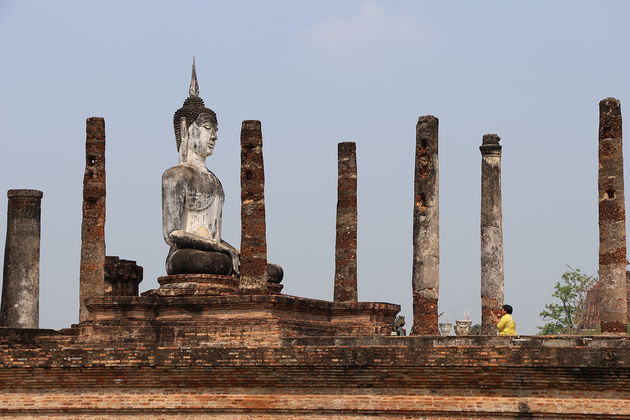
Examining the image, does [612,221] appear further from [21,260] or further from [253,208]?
[21,260]

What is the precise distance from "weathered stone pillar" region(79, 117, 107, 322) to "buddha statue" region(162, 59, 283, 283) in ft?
3.58

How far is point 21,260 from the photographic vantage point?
22.6 m

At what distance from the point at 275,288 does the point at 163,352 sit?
5.35 metres

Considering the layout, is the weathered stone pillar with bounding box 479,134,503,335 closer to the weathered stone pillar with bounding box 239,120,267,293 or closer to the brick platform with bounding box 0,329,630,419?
the weathered stone pillar with bounding box 239,120,267,293

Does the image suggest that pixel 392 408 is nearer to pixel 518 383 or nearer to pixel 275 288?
pixel 518 383

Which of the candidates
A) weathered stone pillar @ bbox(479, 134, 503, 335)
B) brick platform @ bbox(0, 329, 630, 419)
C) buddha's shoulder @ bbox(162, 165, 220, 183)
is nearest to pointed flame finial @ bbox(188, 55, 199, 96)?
buddha's shoulder @ bbox(162, 165, 220, 183)

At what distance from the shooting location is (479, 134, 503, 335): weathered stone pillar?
68.3 ft

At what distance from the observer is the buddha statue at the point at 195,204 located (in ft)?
64.9

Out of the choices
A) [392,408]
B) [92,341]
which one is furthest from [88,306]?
[392,408]

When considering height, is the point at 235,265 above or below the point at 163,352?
above

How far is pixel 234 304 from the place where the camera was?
18141mm

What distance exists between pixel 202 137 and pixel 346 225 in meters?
3.29

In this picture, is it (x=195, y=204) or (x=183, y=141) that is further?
(x=183, y=141)

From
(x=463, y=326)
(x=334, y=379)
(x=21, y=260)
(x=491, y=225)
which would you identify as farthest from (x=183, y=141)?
(x=463, y=326)
